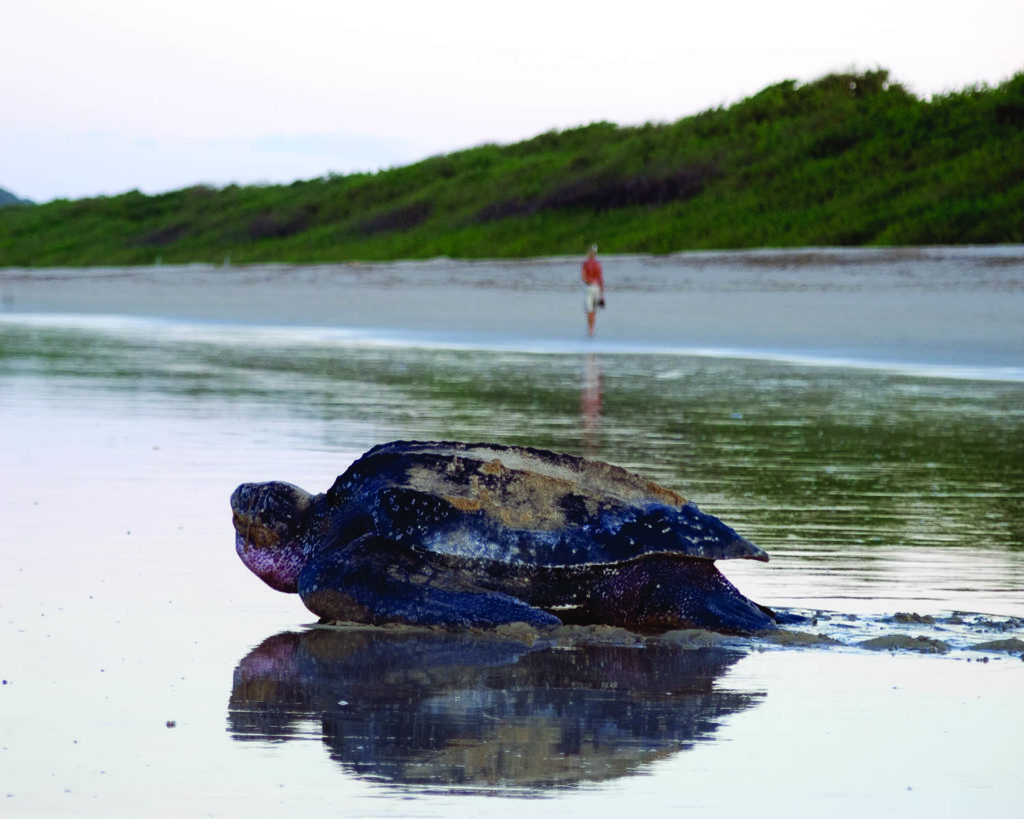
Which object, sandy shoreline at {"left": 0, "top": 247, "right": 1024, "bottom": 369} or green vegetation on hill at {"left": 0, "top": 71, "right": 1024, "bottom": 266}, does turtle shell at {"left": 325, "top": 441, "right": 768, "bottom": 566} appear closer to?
sandy shoreline at {"left": 0, "top": 247, "right": 1024, "bottom": 369}

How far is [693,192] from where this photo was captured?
47.3m

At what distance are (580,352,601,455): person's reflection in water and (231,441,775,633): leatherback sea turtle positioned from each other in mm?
4877

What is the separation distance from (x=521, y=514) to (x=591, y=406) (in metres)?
8.93

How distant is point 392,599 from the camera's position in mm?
5582

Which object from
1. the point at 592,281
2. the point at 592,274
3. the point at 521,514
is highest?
the point at 592,274

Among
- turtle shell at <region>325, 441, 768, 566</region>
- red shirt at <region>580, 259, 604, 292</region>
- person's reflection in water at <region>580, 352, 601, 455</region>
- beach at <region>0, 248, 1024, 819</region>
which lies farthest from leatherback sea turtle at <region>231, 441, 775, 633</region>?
red shirt at <region>580, 259, 604, 292</region>

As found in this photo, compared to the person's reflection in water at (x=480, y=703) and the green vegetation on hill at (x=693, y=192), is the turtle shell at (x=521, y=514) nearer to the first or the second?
the person's reflection in water at (x=480, y=703)

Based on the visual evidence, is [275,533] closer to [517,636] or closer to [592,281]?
[517,636]

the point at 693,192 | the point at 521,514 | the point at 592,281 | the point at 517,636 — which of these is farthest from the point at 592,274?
the point at 517,636

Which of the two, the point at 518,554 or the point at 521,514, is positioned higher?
the point at 521,514

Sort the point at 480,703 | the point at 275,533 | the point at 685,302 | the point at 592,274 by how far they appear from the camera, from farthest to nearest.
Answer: the point at 685,302, the point at 592,274, the point at 275,533, the point at 480,703

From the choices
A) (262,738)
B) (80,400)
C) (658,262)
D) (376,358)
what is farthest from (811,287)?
(262,738)

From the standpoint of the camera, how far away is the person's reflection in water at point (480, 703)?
3.99 metres

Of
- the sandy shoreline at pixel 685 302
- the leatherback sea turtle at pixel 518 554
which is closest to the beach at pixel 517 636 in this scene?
the leatherback sea turtle at pixel 518 554
